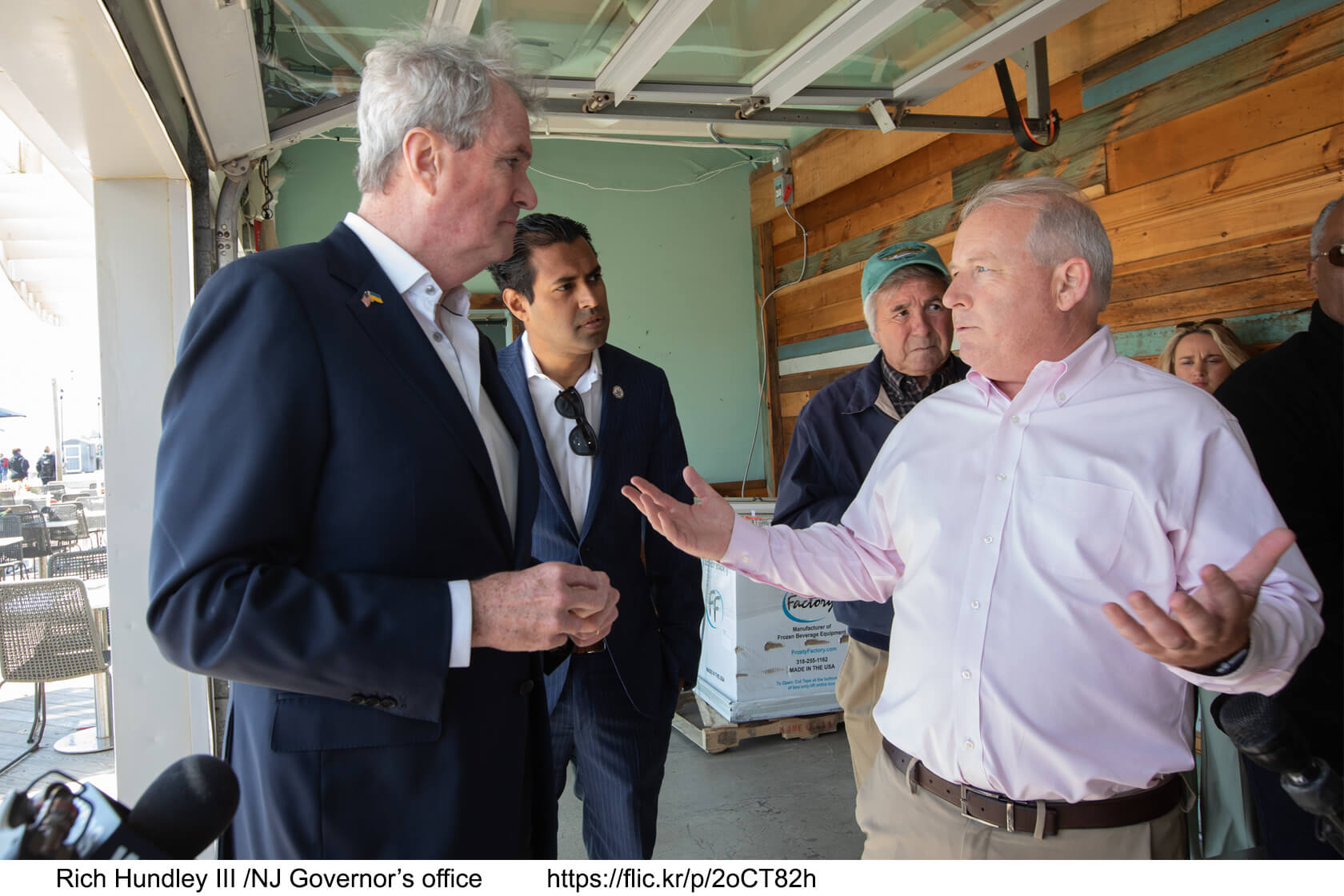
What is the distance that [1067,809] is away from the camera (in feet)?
4.37

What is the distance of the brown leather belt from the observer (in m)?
1.32

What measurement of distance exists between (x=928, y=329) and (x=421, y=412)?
5.23 ft

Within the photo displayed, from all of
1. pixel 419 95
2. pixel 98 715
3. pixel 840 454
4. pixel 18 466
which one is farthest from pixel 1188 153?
pixel 18 466

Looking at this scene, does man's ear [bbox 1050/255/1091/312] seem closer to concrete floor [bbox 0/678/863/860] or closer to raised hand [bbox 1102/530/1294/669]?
raised hand [bbox 1102/530/1294/669]

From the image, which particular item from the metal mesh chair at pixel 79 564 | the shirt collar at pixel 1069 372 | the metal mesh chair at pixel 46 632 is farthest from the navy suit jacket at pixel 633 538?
the metal mesh chair at pixel 79 564

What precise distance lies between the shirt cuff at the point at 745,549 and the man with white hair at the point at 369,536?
367 millimetres

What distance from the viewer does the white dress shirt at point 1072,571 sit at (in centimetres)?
129

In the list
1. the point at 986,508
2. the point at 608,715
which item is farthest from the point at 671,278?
the point at 986,508

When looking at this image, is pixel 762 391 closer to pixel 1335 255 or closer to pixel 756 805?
pixel 756 805

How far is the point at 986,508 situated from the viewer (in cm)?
142

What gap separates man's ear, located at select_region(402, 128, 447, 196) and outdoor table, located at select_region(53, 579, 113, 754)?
477 centimetres

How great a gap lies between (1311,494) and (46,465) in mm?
15851

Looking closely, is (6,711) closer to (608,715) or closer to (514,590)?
(608,715)

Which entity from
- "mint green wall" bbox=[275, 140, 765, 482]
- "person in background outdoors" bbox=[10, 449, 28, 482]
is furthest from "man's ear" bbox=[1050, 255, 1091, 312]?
"person in background outdoors" bbox=[10, 449, 28, 482]
